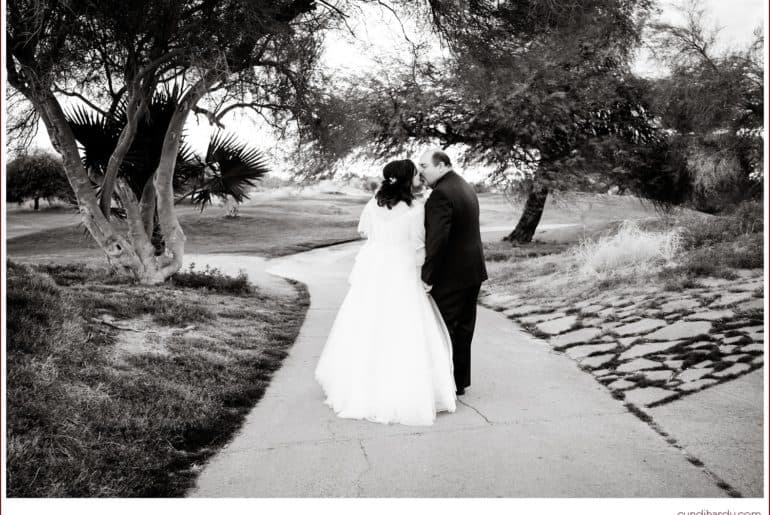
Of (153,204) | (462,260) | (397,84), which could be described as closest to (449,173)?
(462,260)

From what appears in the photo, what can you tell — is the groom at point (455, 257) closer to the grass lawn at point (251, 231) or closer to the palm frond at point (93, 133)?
the grass lawn at point (251, 231)

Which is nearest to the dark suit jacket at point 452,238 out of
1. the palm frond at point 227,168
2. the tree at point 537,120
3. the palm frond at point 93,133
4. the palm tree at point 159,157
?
the palm tree at point 159,157

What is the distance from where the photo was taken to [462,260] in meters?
4.56

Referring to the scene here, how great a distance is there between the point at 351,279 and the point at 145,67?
4.78 meters

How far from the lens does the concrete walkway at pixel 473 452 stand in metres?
3.16

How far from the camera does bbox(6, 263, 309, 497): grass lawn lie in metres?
3.21

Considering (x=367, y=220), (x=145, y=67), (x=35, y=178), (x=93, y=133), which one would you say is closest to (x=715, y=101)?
(x=367, y=220)

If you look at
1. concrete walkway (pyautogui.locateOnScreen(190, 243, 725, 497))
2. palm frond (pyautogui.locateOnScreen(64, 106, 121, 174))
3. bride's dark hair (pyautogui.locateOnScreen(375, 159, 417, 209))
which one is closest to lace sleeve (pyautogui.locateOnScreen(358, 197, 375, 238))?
bride's dark hair (pyautogui.locateOnScreen(375, 159, 417, 209))

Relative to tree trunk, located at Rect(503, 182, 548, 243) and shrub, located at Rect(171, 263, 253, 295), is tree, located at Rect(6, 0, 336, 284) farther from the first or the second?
tree trunk, located at Rect(503, 182, 548, 243)

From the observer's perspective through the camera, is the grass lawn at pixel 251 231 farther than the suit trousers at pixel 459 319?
Yes

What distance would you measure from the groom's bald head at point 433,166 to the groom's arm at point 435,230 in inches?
6.7

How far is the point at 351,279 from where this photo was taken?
4.59m

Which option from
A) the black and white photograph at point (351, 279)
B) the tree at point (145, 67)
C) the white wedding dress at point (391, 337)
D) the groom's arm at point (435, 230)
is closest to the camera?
the black and white photograph at point (351, 279)

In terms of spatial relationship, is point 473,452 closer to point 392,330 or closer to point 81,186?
point 392,330
